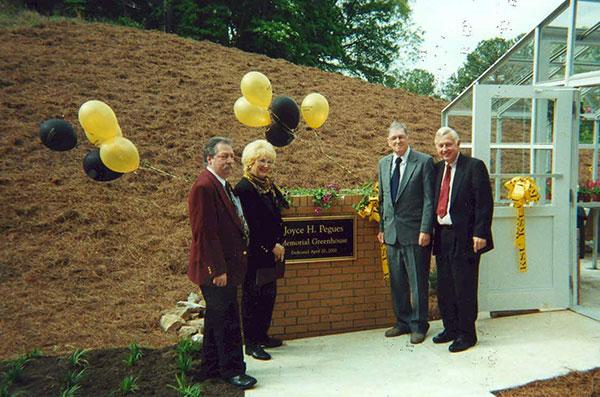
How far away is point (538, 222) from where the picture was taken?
18.4 ft

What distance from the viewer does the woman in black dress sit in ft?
15.0

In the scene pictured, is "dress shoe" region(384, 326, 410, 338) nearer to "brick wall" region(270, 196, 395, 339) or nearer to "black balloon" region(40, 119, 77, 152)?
"brick wall" region(270, 196, 395, 339)

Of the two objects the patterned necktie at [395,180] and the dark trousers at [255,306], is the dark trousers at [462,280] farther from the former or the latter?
the dark trousers at [255,306]

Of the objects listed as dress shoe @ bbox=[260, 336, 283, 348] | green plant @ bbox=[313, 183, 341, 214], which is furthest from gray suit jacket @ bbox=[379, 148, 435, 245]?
dress shoe @ bbox=[260, 336, 283, 348]

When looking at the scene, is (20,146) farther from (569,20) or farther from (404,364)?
(569,20)

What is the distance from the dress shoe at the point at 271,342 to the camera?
16.2ft

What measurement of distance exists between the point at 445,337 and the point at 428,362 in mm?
544

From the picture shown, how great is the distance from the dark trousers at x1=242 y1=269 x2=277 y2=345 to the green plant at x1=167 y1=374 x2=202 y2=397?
0.86 metres

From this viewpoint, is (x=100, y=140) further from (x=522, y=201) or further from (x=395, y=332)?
(x=522, y=201)

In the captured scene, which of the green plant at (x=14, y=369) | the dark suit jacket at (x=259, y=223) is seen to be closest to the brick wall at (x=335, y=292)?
the dark suit jacket at (x=259, y=223)

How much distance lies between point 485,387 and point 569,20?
3.98 meters

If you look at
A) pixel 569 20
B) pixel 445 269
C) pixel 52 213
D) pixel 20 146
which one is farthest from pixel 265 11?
pixel 445 269

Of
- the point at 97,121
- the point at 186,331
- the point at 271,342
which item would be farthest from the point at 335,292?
the point at 97,121

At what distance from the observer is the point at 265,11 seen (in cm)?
2059
